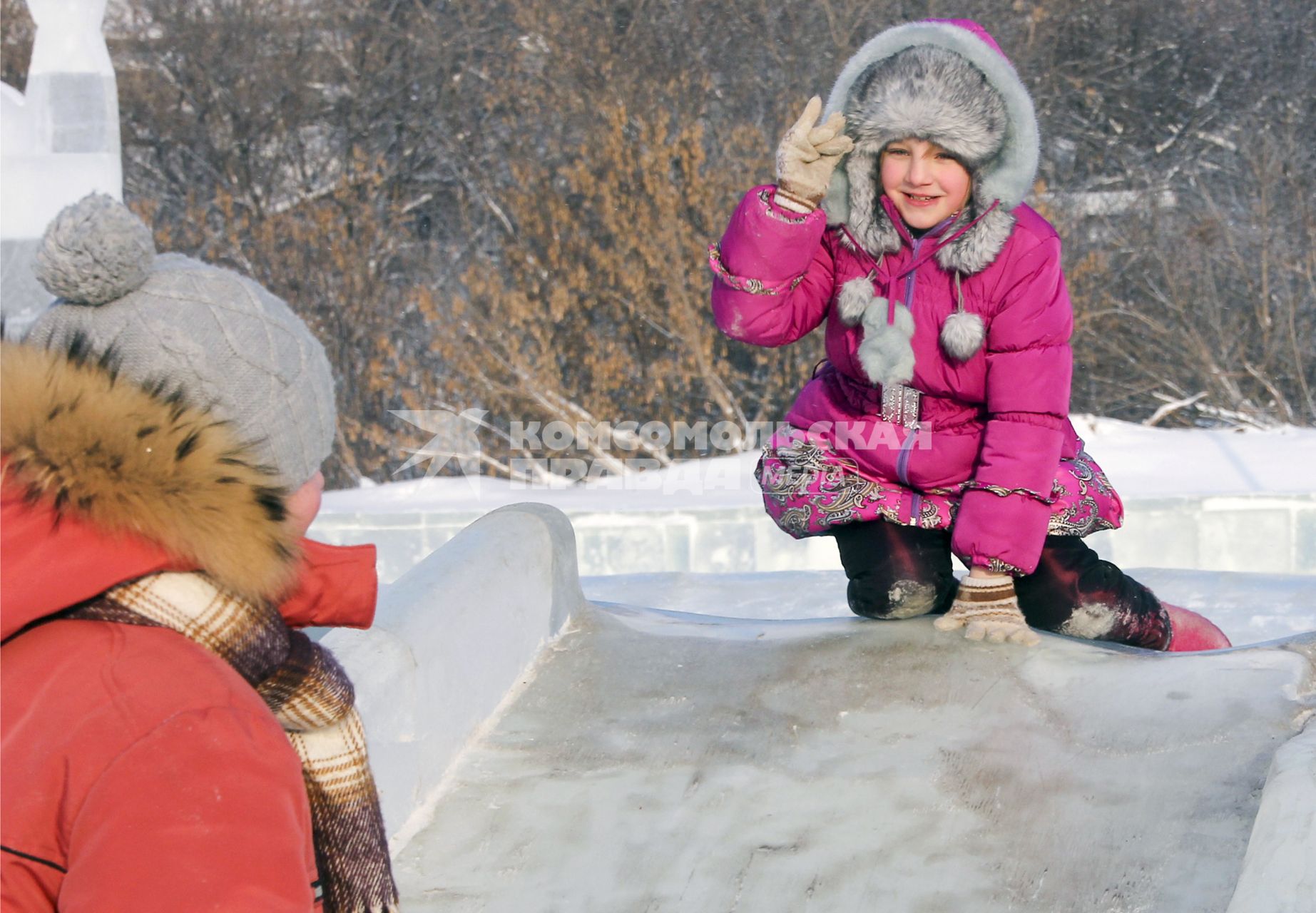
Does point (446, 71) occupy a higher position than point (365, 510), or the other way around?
point (446, 71)

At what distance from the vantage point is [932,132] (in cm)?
234

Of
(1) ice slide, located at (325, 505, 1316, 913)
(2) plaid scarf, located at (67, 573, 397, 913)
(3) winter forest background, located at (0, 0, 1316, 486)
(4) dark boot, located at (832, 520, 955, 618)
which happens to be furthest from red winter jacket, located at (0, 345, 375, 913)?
(3) winter forest background, located at (0, 0, 1316, 486)

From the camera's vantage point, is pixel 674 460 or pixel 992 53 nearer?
pixel 992 53

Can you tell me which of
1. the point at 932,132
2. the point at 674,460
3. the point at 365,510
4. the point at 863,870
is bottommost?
the point at 674,460

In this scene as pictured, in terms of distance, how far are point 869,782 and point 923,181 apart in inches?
39.6

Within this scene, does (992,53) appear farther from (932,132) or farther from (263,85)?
(263,85)

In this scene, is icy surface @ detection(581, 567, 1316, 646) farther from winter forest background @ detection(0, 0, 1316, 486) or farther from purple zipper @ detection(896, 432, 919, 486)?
winter forest background @ detection(0, 0, 1316, 486)

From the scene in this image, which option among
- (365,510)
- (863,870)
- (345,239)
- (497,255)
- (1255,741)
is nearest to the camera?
(863,870)

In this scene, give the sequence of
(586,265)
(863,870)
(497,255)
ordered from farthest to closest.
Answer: (497,255), (586,265), (863,870)

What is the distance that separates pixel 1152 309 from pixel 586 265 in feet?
14.0

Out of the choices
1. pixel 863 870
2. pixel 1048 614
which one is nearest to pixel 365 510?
pixel 1048 614

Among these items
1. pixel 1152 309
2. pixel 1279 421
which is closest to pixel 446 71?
pixel 1152 309

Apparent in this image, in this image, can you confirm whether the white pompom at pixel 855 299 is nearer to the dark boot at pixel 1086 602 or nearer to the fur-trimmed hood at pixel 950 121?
the fur-trimmed hood at pixel 950 121

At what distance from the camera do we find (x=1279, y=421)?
9141 millimetres
